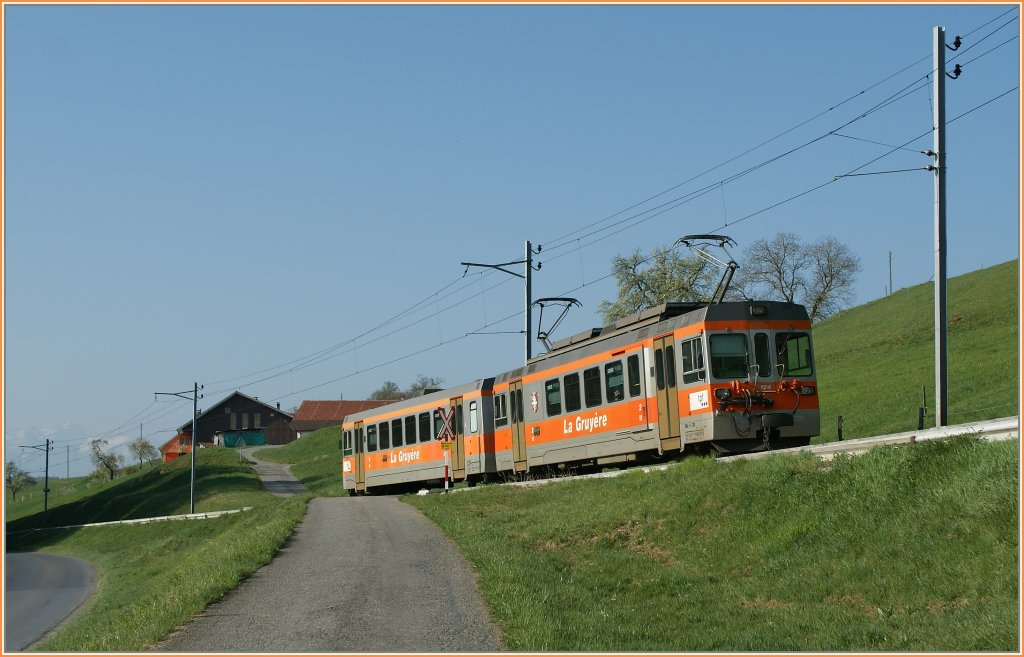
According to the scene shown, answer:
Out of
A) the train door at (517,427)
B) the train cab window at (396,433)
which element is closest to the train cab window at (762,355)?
the train door at (517,427)

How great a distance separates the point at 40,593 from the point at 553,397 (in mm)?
26762

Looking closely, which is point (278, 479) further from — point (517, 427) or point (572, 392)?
point (572, 392)

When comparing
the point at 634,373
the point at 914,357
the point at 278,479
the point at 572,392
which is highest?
the point at 914,357

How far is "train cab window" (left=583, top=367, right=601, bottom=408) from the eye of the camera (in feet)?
87.8

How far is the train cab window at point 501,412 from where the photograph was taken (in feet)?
106

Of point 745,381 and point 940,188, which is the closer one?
point 745,381

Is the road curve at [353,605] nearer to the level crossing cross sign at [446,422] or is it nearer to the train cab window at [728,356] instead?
the train cab window at [728,356]

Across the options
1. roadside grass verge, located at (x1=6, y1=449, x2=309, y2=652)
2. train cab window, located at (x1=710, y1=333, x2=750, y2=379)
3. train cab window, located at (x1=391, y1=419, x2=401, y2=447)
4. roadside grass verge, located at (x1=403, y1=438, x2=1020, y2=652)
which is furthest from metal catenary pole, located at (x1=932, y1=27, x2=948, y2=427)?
train cab window, located at (x1=391, y1=419, x2=401, y2=447)

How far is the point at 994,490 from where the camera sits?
12.5 m

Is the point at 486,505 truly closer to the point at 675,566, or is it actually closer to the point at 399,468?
the point at 675,566

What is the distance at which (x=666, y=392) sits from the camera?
2419 cm

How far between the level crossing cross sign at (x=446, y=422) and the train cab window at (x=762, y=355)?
12.6 metres

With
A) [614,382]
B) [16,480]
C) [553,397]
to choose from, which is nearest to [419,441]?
[553,397]

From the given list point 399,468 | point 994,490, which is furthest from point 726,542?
point 399,468
